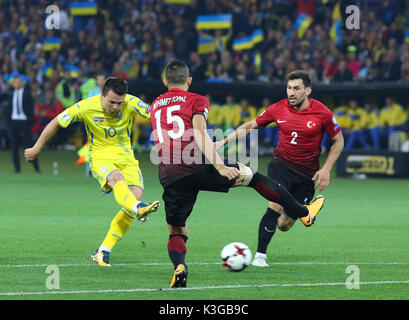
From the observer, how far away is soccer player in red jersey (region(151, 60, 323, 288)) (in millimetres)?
8031

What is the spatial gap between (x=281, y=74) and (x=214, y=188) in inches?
745

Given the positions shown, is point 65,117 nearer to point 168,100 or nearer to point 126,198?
point 126,198

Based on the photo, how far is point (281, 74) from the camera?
26.9m

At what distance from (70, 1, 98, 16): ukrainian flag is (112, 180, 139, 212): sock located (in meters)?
23.3

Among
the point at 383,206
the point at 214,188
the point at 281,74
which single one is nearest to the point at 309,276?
the point at 214,188

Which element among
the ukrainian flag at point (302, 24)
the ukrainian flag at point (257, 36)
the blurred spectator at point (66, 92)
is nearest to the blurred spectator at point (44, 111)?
the blurred spectator at point (66, 92)

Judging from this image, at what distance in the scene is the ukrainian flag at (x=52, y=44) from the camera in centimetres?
3178

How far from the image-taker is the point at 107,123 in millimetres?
10000

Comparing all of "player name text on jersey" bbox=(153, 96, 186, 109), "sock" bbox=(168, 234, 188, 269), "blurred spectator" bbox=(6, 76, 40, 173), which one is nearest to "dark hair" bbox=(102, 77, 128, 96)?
"player name text on jersey" bbox=(153, 96, 186, 109)

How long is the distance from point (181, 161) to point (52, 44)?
24711mm

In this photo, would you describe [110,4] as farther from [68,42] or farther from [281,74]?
[281,74]

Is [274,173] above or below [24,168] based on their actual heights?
above

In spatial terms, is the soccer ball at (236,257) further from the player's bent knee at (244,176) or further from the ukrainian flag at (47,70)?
the ukrainian flag at (47,70)
